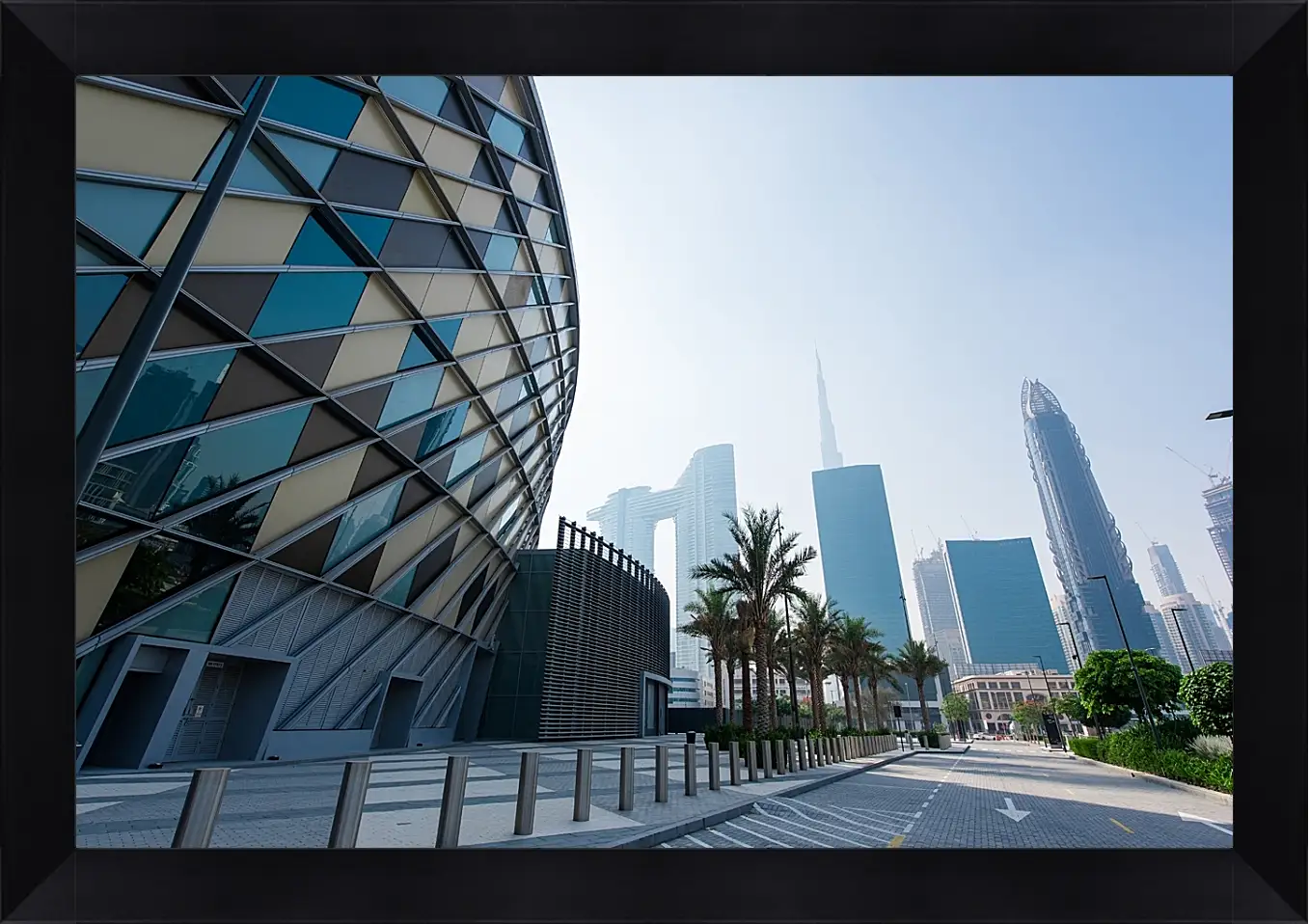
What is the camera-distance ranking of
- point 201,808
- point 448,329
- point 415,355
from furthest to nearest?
1. point 448,329
2. point 415,355
3. point 201,808

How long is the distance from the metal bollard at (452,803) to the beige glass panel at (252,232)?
359 inches

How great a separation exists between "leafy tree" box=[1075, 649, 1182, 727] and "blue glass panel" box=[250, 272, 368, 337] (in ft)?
140

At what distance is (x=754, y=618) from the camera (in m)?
28.2

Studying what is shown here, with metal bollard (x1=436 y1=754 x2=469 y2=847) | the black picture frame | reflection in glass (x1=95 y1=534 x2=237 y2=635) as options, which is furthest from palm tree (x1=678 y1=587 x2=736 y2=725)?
the black picture frame

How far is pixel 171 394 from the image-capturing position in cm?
1019

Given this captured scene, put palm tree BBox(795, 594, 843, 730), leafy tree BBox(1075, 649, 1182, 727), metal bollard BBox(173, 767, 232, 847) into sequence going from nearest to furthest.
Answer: metal bollard BBox(173, 767, 232, 847)
leafy tree BBox(1075, 649, 1182, 727)
palm tree BBox(795, 594, 843, 730)

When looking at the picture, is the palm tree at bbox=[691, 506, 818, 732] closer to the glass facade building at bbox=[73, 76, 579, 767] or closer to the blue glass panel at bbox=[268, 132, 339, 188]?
the glass facade building at bbox=[73, 76, 579, 767]

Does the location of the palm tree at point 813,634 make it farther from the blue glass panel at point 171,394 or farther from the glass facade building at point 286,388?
the blue glass panel at point 171,394

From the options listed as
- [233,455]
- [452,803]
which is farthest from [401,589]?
[452,803]

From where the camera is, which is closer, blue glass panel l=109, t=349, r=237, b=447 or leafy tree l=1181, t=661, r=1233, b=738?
blue glass panel l=109, t=349, r=237, b=447

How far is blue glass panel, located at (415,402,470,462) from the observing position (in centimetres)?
1775
